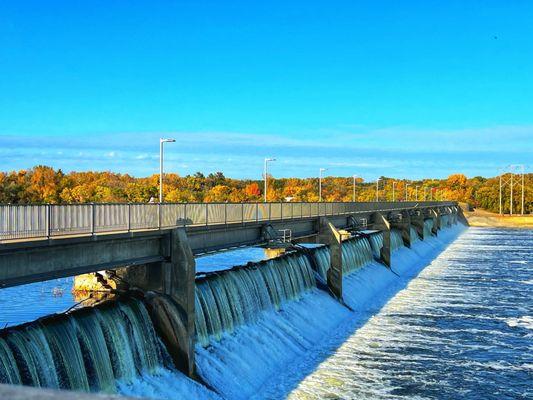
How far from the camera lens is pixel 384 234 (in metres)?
61.2

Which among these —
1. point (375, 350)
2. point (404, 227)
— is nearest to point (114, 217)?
point (375, 350)

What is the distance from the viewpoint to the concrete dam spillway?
1655 cm

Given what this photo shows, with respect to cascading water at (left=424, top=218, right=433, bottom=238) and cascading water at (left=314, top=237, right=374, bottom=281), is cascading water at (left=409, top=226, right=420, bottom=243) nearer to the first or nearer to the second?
cascading water at (left=424, top=218, right=433, bottom=238)

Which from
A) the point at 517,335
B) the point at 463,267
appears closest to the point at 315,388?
the point at 517,335

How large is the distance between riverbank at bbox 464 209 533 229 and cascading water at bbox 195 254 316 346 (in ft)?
410

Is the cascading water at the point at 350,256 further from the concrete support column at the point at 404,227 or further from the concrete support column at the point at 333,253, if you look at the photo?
the concrete support column at the point at 404,227

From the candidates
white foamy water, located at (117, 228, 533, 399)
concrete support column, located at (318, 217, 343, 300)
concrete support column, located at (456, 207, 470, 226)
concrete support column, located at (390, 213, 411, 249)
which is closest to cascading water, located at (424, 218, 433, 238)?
concrete support column, located at (390, 213, 411, 249)

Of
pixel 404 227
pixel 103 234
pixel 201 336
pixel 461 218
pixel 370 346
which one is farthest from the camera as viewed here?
pixel 461 218

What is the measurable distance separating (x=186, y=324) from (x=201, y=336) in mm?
2394

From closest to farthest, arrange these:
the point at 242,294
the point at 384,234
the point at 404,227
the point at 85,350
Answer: the point at 85,350, the point at 242,294, the point at 384,234, the point at 404,227

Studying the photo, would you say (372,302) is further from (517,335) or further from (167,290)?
(167,290)

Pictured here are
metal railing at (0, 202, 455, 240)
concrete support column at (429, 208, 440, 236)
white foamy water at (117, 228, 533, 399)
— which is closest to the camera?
metal railing at (0, 202, 455, 240)

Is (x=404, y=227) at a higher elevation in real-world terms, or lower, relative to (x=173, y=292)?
lower

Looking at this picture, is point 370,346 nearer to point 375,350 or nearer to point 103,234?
point 375,350
